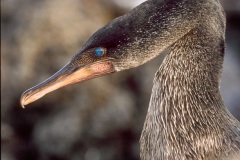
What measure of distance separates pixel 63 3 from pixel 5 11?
2.41 feet

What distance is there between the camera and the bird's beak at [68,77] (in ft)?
15.5

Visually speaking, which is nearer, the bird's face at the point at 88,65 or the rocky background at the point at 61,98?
the bird's face at the point at 88,65

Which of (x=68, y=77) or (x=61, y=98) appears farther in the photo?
(x=61, y=98)

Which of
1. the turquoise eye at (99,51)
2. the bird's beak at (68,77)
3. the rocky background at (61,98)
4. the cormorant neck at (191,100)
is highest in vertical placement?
the rocky background at (61,98)

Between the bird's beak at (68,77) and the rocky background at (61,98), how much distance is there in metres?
3.97

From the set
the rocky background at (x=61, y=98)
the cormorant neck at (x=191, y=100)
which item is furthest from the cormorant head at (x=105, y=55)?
the rocky background at (x=61, y=98)

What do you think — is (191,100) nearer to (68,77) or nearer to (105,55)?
(105,55)

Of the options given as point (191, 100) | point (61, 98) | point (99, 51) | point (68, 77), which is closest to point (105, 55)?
point (99, 51)

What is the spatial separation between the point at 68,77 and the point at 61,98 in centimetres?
420

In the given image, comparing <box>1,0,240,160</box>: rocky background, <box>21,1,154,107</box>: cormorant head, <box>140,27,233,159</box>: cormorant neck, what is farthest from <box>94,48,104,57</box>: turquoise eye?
<box>1,0,240,160</box>: rocky background

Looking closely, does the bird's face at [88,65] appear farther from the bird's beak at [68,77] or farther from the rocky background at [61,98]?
the rocky background at [61,98]

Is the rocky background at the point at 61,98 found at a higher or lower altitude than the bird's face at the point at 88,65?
higher

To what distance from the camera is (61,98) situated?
8.92 meters

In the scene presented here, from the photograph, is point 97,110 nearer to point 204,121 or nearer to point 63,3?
point 63,3
